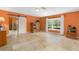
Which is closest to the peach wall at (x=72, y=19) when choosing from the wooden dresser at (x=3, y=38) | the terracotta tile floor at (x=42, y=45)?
the terracotta tile floor at (x=42, y=45)

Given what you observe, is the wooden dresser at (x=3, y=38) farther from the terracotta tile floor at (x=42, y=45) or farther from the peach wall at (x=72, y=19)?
the peach wall at (x=72, y=19)

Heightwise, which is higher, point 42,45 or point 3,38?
point 3,38

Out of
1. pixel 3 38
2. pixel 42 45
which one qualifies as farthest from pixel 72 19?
pixel 3 38

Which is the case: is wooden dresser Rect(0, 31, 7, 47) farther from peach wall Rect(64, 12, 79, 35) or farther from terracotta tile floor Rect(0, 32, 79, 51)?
peach wall Rect(64, 12, 79, 35)

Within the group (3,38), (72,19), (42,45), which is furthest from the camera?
(72,19)

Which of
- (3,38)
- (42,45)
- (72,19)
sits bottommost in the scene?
(42,45)

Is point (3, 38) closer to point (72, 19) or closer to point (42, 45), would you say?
point (42, 45)

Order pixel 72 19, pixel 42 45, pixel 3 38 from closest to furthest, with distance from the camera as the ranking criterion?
pixel 3 38
pixel 42 45
pixel 72 19

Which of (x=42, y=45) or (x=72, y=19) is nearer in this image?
(x=42, y=45)
